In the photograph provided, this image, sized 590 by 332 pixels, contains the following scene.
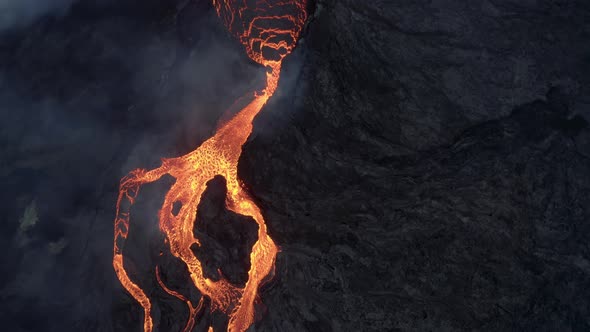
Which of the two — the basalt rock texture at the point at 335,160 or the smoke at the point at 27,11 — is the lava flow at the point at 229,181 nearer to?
the basalt rock texture at the point at 335,160

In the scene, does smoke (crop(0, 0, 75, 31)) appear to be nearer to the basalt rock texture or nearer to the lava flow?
the basalt rock texture

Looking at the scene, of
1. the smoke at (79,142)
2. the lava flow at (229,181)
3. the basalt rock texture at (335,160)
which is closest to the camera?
the basalt rock texture at (335,160)

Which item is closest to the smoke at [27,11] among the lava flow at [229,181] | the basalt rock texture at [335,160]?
the basalt rock texture at [335,160]

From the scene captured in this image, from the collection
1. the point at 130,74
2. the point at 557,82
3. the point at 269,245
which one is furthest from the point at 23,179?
the point at 557,82

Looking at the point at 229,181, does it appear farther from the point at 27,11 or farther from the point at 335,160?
the point at 27,11

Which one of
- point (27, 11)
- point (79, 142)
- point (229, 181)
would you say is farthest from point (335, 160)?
point (27, 11)

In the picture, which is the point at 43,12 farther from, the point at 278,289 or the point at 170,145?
the point at 278,289

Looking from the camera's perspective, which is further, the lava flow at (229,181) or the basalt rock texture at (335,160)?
the lava flow at (229,181)
